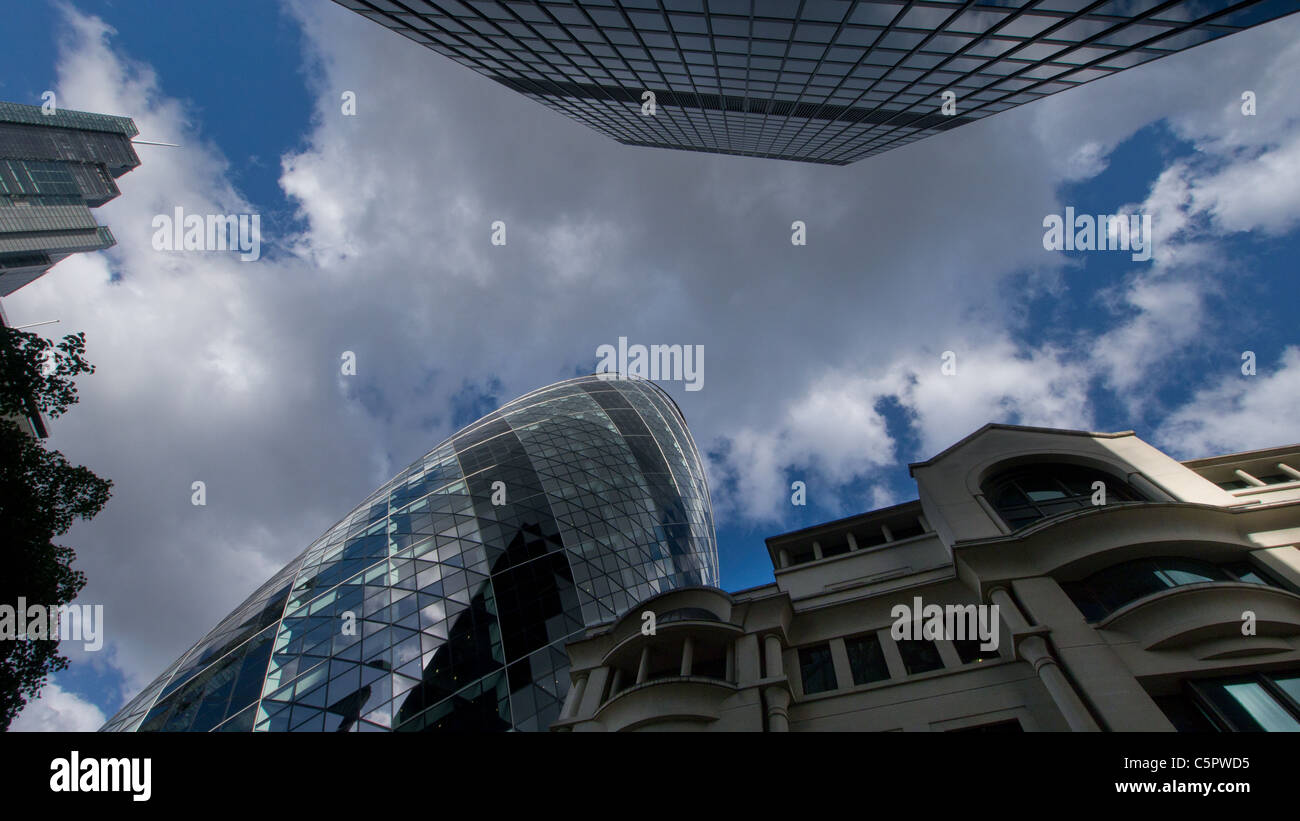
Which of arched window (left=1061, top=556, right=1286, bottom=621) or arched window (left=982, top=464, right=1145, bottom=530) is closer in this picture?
arched window (left=1061, top=556, right=1286, bottom=621)

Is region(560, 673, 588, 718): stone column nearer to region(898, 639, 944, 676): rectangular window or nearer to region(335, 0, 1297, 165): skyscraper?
region(898, 639, 944, 676): rectangular window

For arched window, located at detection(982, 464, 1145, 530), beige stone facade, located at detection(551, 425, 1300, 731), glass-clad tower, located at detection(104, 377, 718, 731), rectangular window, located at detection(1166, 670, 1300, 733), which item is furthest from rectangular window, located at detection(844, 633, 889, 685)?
glass-clad tower, located at detection(104, 377, 718, 731)

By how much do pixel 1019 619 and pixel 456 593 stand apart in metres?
31.0

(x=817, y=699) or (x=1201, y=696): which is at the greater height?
(x=1201, y=696)

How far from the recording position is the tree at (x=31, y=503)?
15.0 meters

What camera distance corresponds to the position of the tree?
15.0 metres

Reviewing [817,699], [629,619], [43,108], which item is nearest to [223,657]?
[629,619]

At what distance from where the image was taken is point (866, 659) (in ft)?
63.3

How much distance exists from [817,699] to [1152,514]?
40.5ft

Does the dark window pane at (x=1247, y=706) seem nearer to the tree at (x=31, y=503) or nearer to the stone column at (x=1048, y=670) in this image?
the stone column at (x=1048, y=670)

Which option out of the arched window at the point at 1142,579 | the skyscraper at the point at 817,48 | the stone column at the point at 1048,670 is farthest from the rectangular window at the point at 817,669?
the skyscraper at the point at 817,48

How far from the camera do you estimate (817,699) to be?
709 inches

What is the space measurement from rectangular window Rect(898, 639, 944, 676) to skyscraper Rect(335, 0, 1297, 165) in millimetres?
20979
